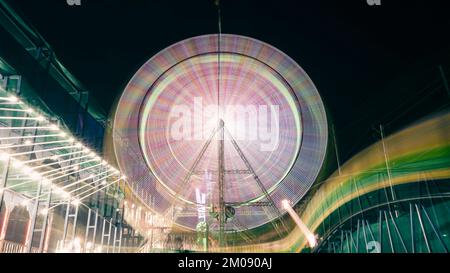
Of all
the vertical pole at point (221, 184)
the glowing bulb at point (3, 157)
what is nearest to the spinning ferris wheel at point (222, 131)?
the vertical pole at point (221, 184)

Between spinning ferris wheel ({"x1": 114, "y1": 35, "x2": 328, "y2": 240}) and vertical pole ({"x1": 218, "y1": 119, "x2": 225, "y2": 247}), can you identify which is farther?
spinning ferris wheel ({"x1": 114, "y1": 35, "x2": 328, "y2": 240})

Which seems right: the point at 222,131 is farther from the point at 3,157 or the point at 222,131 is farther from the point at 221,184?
the point at 3,157

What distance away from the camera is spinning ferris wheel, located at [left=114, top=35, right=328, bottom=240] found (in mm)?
9789

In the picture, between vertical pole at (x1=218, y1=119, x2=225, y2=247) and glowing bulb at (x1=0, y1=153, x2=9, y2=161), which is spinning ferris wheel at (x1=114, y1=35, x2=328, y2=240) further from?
glowing bulb at (x1=0, y1=153, x2=9, y2=161)

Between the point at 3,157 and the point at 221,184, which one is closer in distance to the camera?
the point at 3,157

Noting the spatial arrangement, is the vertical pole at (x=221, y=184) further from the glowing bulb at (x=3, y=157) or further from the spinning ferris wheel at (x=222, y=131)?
the glowing bulb at (x=3, y=157)

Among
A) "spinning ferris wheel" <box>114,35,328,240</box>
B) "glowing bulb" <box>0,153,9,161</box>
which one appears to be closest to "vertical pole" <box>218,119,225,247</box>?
"spinning ferris wheel" <box>114,35,328,240</box>

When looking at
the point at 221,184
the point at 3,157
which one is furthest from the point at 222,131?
the point at 3,157

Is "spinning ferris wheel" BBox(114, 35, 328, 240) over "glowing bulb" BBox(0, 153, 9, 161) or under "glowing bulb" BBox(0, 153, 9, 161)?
over

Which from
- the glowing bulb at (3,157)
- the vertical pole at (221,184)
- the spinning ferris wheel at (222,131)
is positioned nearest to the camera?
the glowing bulb at (3,157)

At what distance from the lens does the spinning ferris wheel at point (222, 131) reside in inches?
385

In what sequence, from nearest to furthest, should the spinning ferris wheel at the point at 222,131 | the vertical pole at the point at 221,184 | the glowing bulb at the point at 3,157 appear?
the glowing bulb at the point at 3,157, the vertical pole at the point at 221,184, the spinning ferris wheel at the point at 222,131

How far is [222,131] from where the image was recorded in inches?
399
